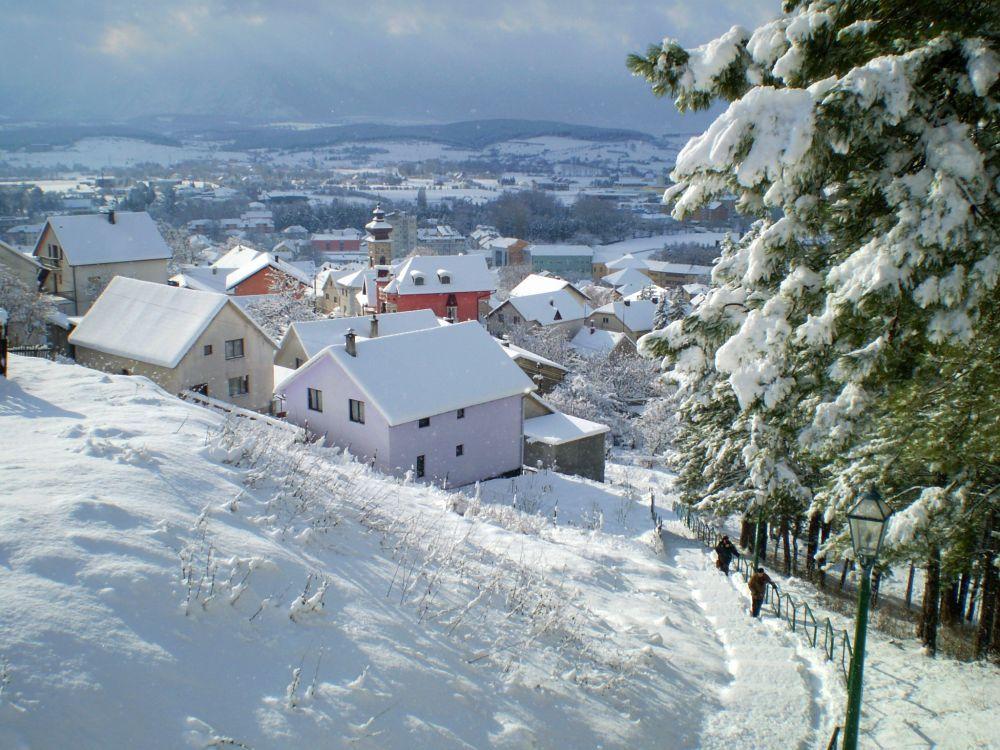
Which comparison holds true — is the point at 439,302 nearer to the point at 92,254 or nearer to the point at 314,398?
the point at 92,254

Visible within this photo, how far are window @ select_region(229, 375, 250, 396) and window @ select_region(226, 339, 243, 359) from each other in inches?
38.9

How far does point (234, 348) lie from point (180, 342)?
7.68 ft

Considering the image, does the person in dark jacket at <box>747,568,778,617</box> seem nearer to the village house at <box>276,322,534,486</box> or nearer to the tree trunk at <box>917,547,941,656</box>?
the tree trunk at <box>917,547,941,656</box>

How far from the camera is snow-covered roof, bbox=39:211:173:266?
4828cm

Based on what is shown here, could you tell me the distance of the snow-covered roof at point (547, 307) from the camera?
225 ft

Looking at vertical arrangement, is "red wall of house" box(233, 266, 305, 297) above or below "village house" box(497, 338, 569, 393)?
above

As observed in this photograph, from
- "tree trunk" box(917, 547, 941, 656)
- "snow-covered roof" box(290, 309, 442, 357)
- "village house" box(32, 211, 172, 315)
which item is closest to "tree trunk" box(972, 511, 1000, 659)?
"tree trunk" box(917, 547, 941, 656)

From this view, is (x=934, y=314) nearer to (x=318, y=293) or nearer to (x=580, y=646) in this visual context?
(x=580, y=646)

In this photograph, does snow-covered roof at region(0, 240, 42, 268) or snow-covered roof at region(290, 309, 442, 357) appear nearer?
snow-covered roof at region(290, 309, 442, 357)

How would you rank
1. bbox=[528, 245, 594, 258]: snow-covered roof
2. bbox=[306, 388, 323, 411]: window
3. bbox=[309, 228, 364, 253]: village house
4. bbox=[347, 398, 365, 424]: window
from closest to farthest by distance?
bbox=[347, 398, 365, 424]: window, bbox=[306, 388, 323, 411]: window, bbox=[528, 245, 594, 258]: snow-covered roof, bbox=[309, 228, 364, 253]: village house

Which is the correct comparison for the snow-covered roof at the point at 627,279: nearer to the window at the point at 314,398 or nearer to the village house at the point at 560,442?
the village house at the point at 560,442

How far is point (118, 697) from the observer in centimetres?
561

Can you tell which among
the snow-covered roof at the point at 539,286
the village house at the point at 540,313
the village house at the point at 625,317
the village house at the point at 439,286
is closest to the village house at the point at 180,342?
the village house at the point at 439,286

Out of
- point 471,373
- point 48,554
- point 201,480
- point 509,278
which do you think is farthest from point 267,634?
point 509,278
